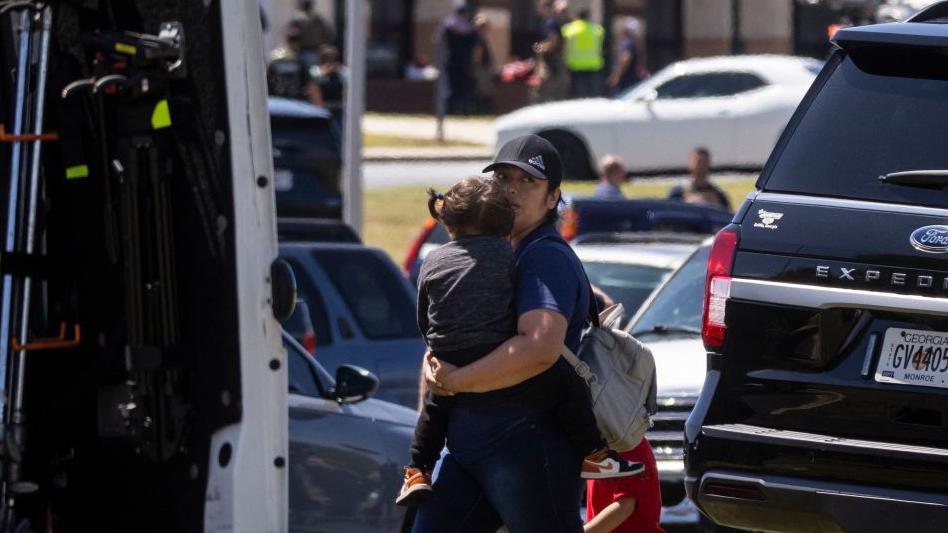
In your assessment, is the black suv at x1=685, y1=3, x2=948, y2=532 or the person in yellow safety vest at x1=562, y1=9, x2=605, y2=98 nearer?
the black suv at x1=685, y1=3, x2=948, y2=532

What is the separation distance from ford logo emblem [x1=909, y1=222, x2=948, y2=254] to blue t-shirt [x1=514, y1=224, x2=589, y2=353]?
1.04 meters

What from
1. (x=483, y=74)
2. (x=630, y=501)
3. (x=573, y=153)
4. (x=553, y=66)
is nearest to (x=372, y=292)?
(x=630, y=501)

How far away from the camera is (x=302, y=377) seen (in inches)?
313

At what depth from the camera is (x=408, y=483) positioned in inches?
235

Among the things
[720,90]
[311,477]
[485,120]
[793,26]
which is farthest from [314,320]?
[793,26]

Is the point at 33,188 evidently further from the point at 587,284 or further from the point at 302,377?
the point at 302,377

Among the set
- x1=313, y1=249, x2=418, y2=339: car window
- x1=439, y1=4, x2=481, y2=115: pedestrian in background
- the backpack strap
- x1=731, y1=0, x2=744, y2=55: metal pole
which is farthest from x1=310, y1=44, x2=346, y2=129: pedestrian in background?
x1=731, y1=0, x2=744, y2=55: metal pole

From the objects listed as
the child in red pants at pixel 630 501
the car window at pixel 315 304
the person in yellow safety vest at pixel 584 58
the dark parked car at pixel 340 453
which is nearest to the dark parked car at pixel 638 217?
the car window at pixel 315 304

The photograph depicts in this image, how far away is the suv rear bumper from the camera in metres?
6.12

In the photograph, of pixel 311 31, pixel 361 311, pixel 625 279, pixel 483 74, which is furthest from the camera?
pixel 483 74

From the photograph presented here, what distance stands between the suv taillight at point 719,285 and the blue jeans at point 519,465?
833mm

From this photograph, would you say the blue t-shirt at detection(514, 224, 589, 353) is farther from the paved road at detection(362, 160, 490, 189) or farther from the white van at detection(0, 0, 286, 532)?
the paved road at detection(362, 160, 490, 189)

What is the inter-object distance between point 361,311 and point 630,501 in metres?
6.06

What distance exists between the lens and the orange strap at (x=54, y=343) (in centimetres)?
523
